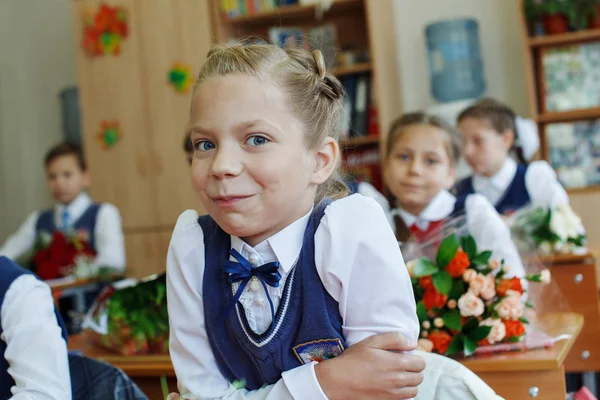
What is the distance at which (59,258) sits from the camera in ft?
→ 14.5

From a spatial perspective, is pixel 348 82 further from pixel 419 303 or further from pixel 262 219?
pixel 262 219

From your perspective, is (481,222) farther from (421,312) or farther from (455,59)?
(455,59)

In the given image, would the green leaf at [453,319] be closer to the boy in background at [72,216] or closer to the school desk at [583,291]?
the school desk at [583,291]

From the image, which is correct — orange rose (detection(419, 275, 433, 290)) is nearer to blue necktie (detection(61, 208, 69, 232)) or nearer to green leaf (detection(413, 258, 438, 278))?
green leaf (detection(413, 258, 438, 278))

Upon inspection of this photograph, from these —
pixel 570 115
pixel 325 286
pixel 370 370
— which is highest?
pixel 570 115

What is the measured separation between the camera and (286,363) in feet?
4.20

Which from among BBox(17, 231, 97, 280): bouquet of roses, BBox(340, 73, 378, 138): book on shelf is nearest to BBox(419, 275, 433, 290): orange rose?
BBox(17, 231, 97, 280): bouquet of roses

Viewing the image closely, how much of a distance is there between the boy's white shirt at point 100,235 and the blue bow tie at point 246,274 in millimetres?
3586

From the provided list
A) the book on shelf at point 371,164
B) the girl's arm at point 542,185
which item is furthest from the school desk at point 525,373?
the book on shelf at point 371,164

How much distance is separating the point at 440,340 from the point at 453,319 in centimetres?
6

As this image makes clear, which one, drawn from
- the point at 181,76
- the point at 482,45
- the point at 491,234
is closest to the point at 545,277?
the point at 491,234

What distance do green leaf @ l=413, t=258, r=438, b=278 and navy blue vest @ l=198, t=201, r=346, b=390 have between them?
660mm

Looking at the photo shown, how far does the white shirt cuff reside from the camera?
1237 mm

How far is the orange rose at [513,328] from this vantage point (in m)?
1.83
